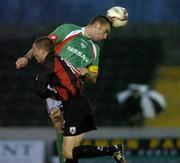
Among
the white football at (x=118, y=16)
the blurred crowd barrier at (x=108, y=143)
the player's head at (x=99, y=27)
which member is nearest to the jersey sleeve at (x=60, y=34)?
the player's head at (x=99, y=27)

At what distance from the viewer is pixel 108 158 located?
7.29 metres

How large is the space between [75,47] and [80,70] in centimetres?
18

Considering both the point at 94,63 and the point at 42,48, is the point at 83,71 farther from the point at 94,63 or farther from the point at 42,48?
the point at 42,48

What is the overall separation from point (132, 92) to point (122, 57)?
382mm

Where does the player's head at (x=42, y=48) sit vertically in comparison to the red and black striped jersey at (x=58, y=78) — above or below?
above

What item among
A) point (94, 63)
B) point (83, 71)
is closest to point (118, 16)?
point (94, 63)

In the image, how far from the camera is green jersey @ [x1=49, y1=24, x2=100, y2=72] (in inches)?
213

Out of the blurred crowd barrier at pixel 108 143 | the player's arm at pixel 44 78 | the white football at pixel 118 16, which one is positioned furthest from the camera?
the blurred crowd barrier at pixel 108 143

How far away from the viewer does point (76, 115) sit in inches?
208

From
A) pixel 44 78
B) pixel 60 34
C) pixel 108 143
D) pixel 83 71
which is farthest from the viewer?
pixel 108 143

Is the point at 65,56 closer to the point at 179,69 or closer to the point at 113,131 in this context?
the point at 113,131

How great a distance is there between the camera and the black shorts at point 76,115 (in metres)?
5.29

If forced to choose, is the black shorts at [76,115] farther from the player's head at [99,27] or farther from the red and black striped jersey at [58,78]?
the player's head at [99,27]

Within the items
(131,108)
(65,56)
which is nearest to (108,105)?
(131,108)
